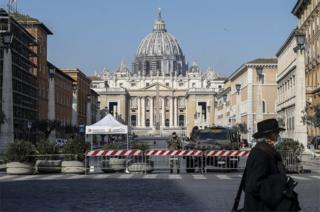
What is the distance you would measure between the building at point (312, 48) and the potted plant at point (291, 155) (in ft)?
111

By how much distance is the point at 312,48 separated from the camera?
6712cm

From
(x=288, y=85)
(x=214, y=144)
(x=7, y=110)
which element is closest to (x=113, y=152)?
(x=214, y=144)

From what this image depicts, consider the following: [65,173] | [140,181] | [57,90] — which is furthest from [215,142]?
[57,90]

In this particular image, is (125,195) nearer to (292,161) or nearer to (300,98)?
(292,161)

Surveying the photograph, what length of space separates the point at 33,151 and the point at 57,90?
7733 cm

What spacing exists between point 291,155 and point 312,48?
4159cm

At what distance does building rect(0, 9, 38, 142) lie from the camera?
71.8 metres

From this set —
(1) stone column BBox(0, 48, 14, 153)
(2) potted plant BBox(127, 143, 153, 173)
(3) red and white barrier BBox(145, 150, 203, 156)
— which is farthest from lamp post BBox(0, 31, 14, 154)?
(3) red and white barrier BBox(145, 150, 203, 156)

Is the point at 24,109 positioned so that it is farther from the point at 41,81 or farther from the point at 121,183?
the point at 121,183

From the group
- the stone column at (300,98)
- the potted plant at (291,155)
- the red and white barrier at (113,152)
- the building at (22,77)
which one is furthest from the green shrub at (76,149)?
the building at (22,77)

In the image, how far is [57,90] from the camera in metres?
104

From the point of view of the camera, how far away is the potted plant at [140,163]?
26980mm

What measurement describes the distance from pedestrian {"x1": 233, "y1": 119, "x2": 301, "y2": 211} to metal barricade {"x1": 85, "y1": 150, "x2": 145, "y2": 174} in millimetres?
20187

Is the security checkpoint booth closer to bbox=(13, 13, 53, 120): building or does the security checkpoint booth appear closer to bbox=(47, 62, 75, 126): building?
bbox=(13, 13, 53, 120): building
